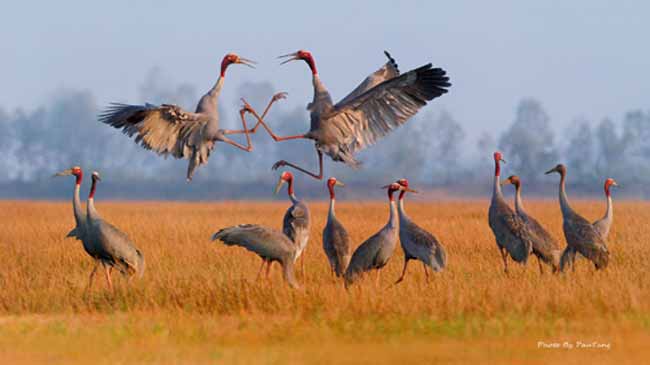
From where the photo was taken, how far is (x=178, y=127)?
1060cm

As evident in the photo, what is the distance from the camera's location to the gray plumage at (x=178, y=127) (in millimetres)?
10508

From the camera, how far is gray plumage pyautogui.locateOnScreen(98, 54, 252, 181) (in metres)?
10.5

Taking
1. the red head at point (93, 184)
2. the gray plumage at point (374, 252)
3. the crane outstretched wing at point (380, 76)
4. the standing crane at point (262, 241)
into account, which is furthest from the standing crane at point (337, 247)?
the red head at point (93, 184)

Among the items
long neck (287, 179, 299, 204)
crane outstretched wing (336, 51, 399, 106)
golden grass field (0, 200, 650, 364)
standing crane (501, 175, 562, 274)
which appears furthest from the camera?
crane outstretched wing (336, 51, 399, 106)

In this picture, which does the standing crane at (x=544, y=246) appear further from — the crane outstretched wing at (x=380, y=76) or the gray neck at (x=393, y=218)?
the crane outstretched wing at (x=380, y=76)

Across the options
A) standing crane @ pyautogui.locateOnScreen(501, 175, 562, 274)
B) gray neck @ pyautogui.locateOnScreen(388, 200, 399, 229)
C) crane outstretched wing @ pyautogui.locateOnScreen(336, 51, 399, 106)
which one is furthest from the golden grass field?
crane outstretched wing @ pyautogui.locateOnScreen(336, 51, 399, 106)

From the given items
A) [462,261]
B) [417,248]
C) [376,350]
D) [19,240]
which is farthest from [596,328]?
[19,240]

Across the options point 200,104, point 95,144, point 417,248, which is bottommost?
point 417,248

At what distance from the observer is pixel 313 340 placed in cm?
805

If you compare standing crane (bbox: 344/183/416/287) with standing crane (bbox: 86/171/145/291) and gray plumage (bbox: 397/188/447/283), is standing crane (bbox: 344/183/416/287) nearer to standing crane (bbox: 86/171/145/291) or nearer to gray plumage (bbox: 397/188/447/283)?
gray plumage (bbox: 397/188/447/283)

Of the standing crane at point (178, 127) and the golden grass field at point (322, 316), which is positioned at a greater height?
the standing crane at point (178, 127)

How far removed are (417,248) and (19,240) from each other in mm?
8734

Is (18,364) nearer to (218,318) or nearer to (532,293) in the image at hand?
(218,318)

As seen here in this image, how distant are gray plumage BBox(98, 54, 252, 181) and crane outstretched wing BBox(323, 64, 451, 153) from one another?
3.74 ft
